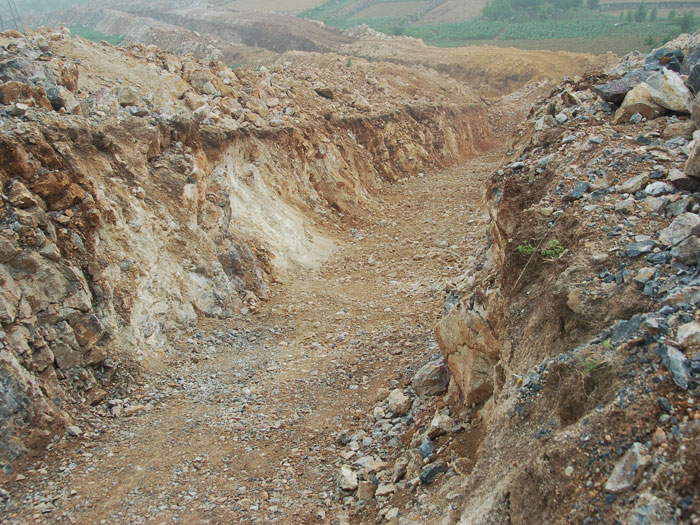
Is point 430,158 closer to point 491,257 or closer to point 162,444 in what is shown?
point 491,257

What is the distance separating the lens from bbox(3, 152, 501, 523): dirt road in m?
6.99

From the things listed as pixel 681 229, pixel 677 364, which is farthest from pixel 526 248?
pixel 677 364

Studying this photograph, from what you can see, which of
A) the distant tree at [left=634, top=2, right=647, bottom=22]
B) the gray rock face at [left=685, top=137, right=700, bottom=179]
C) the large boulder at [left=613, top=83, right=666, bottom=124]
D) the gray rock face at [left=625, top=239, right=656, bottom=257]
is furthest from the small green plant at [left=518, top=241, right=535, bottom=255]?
the distant tree at [left=634, top=2, right=647, bottom=22]

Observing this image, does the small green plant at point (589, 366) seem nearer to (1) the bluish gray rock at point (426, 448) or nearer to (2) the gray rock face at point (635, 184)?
(2) the gray rock face at point (635, 184)

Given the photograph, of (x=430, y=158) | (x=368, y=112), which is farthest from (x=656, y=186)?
(x=430, y=158)

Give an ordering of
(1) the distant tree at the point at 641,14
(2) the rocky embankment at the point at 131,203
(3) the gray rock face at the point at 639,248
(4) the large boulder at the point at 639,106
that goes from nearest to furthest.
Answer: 1. (3) the gray rock face at the point at 639,248
2. (4) the large boulder at the point at 639,106
3. (2) the rocky embankment at the point at 131,203
4. (1) the distant tree at the point at 641,14

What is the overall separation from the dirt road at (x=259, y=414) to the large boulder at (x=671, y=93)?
5767 millimetres

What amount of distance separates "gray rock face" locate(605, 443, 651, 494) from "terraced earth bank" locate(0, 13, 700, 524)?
0.01 m

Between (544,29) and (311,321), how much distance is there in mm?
67133

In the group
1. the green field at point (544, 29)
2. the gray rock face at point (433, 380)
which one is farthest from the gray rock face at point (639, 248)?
the green field at point (544, 29)

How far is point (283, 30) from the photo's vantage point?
190ft

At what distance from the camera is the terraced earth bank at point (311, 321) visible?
13.4ft

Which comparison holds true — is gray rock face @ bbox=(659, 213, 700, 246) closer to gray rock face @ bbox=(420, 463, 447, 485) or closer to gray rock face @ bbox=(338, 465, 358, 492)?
gray rock face @ bbox=(420, 463, 447, 485)

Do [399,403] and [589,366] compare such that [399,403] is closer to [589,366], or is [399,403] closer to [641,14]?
[589,366]
